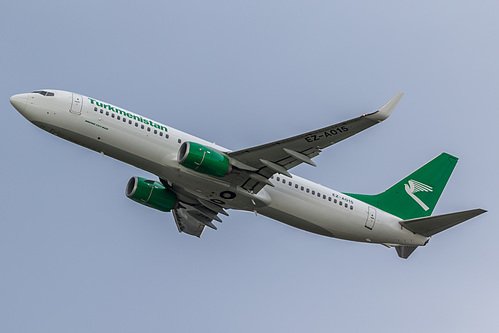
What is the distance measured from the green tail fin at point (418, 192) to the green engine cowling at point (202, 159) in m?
10.4

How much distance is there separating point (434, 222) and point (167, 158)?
17.4 m

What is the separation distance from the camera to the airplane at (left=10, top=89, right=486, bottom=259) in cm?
4256

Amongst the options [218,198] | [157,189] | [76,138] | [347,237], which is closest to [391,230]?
[347,237]

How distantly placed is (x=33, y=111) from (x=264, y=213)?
15087 mm

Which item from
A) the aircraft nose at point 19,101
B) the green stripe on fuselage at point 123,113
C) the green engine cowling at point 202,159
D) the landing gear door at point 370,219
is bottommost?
the landing gear door at point 370,219

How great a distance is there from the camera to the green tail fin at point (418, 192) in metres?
49.8

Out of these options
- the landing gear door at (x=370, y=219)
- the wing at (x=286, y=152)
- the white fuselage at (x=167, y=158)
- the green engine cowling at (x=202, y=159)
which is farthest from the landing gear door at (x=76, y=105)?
the landing gear door at (x=370, y=219)

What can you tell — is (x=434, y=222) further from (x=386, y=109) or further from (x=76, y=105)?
(x=76, y=105)

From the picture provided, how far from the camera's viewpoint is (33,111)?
42.8 m

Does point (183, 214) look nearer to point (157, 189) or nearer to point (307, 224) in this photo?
point (157, 189)

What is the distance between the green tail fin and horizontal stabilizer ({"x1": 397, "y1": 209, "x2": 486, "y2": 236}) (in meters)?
1.38

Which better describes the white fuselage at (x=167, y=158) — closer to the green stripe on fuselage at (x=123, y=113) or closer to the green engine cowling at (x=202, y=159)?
the green stripe on fuselage at (x=123, y=113)

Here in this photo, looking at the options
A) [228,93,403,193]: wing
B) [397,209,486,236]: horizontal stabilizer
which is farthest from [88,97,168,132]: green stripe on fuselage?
[397,209,486,236]: horizontal stabilizer

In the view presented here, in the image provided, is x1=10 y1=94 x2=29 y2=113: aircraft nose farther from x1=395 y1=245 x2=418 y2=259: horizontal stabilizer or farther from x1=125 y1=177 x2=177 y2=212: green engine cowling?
x1=395 y1=245 x2=418 y2=259: horizontal stabilizer
